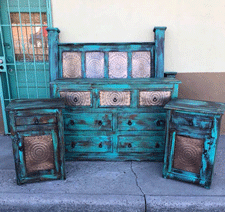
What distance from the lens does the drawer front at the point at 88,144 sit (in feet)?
9.50

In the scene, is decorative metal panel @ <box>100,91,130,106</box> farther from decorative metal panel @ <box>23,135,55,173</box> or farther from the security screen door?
the security screen door

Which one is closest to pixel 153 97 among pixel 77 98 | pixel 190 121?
pixel 190 121

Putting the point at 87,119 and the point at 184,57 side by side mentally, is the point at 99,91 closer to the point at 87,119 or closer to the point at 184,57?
the point at 87,119

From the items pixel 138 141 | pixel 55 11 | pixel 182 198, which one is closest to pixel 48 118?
pixel 138 141

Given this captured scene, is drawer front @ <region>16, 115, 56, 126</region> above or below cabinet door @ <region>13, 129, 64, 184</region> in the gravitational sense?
above

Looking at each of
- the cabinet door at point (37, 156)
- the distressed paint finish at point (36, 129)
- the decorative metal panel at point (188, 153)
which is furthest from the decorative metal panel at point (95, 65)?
the decorative metal panel at point (188, 153)

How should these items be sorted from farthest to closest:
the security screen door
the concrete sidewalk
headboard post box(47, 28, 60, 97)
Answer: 1. the security screen door
2. headboard post box(47, 28, 60, 97)
3. the concrete sidewalk

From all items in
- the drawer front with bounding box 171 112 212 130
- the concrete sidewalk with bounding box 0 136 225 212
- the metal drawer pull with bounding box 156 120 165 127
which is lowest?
the concrete sidewalk with bounding box 0 136 225 212

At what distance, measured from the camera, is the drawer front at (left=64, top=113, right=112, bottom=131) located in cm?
282

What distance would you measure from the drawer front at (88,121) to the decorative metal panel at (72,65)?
2.56ft

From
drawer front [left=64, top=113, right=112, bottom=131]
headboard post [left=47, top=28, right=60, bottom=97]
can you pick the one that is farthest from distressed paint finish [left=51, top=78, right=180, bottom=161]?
headboard post [left=47, top=28, right=60, bottom=97]

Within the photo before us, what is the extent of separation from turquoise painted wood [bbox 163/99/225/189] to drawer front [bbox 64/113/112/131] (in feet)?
2.75

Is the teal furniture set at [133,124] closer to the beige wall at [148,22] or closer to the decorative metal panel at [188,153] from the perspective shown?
the decorative metal panel at [188,153]

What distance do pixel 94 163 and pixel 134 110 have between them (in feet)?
3.07
